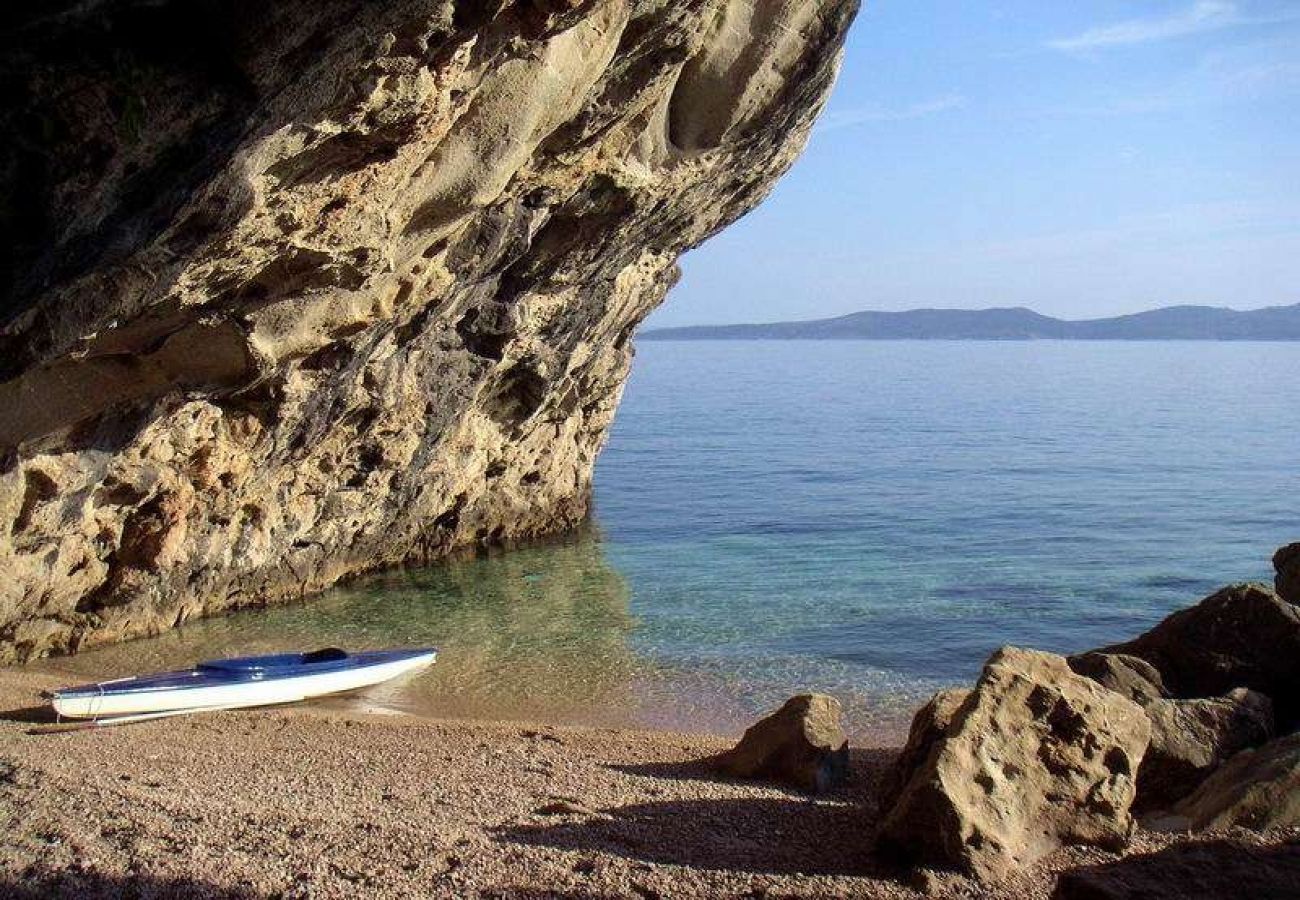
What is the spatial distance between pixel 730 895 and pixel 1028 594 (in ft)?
55.4

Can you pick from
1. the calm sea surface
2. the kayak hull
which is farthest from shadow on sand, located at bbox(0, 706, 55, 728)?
the calm sea surface

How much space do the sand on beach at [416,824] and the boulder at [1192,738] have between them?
1.57 m

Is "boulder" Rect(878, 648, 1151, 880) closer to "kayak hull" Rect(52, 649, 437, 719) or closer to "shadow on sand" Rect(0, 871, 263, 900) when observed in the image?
"shadow on sand" Rect(0, 871, 263, 900)

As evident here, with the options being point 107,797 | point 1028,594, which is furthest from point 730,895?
point 1028,594

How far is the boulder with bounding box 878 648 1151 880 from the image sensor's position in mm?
9055

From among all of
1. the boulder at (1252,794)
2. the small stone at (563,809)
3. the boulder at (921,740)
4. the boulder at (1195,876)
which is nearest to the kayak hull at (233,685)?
the small stone at (563,809)

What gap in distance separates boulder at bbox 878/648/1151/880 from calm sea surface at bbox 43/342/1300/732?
6.40 meters

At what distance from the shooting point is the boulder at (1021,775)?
905 centimetres

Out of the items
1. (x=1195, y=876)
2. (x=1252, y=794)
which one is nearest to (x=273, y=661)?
(x=1252, y=794)

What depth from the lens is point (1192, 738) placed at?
11.7 metres

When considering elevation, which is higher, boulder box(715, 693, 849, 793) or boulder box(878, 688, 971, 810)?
boulder box(878, 688, 971, 810)

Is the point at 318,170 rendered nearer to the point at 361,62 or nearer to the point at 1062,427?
the point at 361,62

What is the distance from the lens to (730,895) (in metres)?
8.51

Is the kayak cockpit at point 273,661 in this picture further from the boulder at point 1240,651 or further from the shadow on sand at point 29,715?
the boulder at point 1240,651
